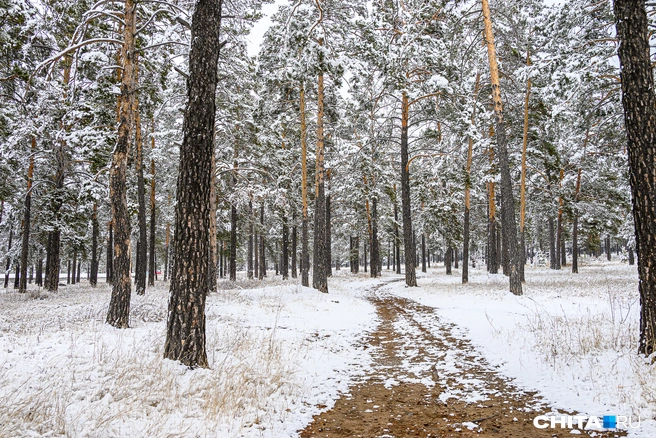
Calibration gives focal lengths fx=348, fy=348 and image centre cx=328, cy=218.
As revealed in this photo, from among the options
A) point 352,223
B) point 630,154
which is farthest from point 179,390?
point 352,223

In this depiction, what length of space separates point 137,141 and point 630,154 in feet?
57.3

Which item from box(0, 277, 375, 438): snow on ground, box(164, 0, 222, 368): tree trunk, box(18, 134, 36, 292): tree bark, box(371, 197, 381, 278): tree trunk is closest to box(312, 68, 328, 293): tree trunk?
box(0, 277, 375, 438): snow on ground

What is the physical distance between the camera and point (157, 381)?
169 inches

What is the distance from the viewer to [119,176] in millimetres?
8102

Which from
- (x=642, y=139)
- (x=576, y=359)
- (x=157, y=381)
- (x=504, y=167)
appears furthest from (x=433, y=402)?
(x=504, y=167)

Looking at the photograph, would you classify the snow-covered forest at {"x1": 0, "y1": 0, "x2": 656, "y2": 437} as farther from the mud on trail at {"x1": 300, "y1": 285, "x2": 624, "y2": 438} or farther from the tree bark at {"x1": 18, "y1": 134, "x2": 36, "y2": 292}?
the tree bark at {"x1": 18, "y1": 134, "x2": 36, "y2": 292}

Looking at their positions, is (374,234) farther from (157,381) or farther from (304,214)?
(157,381)

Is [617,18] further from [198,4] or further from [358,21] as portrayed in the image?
[358,21]

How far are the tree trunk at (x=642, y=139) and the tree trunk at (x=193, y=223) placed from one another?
20.4ft

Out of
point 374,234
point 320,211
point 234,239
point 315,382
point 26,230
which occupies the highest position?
point 320,211

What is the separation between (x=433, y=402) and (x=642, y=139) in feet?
15.6

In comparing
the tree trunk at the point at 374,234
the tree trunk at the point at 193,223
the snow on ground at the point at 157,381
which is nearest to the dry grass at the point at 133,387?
the snow on ground at the point at 157,381

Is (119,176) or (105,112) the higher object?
(105,112)

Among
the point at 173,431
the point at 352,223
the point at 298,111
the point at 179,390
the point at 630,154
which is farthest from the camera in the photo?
the point at 352,223
